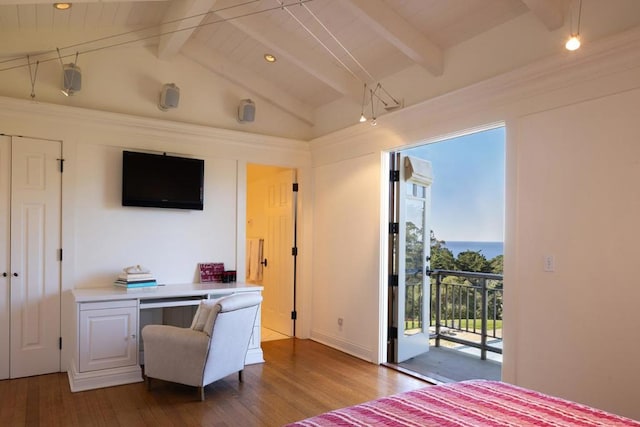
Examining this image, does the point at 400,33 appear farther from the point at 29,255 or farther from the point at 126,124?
the point at 29,255

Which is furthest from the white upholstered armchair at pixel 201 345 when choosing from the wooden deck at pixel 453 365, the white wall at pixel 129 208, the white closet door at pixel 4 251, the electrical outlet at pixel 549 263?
the electrical outlet at pixel 549 263

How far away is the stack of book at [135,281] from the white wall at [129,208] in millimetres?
189

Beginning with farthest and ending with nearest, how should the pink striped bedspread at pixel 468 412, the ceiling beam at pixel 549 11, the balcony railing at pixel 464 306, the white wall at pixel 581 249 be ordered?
the balcony railing at pixel 464 306 → the ceiling beam at pixel 549 11 → the white wall at pixel 581 249 → the pink striped bedspread at pixel 468 412

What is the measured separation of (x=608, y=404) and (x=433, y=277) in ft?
10.5

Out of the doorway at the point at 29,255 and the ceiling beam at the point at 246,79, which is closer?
the doorway at the point at 29,255

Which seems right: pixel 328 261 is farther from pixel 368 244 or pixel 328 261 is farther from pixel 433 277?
pixel 433 277

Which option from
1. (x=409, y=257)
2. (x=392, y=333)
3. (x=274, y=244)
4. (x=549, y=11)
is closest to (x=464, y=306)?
(x=409, y=257)

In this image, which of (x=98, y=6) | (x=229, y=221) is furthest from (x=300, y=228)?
(x=98, y=6)

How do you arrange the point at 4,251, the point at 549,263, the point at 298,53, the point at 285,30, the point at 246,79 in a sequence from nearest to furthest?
the point at 549,263 < the point at 4,251 < the point at 285,30 < the point at 298,53 < the point at 246,79

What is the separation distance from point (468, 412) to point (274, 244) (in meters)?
4.51

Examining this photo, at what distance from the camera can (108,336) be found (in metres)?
3.71

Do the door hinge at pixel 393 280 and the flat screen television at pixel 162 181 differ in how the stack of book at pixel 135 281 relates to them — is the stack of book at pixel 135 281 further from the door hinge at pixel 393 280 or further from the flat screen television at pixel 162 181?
the door hinge at pixel 393 280

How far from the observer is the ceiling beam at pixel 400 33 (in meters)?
3.41

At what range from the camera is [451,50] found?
3809 mm
